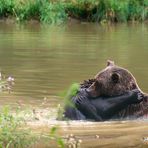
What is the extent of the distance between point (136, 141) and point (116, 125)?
1.02 meters

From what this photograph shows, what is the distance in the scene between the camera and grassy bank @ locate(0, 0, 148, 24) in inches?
1657

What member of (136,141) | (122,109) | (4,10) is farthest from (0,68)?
(4,10)

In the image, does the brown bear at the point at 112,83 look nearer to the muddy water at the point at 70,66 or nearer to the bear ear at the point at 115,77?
the bear ear at the point at 115,77

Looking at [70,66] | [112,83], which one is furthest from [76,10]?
[112,83]

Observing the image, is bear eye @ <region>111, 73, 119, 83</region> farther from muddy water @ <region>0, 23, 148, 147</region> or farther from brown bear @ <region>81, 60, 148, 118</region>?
muddy water @ <region>0, 23, 148, 147</region>

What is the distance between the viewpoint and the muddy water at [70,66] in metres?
8.63

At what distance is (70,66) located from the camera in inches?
690

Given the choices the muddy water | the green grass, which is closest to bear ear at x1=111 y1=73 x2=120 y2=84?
the muddy water

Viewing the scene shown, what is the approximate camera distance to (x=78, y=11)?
144 feet

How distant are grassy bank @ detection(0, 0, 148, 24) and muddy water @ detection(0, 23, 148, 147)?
37.5ft

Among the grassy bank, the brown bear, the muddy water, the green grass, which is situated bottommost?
the grassy bank

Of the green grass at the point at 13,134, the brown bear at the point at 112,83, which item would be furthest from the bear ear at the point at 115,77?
the green grass at the point at 13,134

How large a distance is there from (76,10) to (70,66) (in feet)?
87.3

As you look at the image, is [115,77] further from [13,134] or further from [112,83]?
[13,134]
